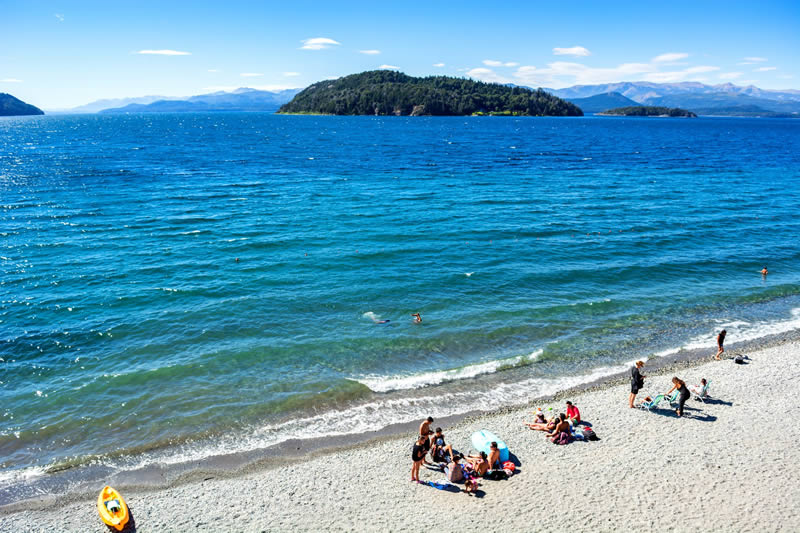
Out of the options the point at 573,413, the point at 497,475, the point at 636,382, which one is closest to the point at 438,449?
the point at 497,475

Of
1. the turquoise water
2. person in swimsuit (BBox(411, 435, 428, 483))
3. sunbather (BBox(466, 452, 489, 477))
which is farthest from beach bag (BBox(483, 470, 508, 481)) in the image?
the turquoise water

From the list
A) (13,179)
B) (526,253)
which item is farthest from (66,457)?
(13,179)

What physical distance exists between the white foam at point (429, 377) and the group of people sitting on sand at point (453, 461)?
5.31 meters

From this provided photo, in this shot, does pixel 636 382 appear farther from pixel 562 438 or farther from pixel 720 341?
pixel 720 341

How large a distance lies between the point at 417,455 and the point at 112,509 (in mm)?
9479

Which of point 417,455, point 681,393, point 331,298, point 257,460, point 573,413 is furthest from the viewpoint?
point 331,298

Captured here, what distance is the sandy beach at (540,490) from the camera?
14.4 metres

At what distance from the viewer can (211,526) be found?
47.8 feet

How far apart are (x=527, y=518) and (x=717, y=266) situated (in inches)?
1253

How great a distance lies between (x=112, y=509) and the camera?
14648mm

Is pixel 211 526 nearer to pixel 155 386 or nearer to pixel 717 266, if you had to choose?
pixel 155 386

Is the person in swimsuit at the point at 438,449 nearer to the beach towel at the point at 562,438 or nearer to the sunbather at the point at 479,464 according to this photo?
the sunbather at the point at 479,464

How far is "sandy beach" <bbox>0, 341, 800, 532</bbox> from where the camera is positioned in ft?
47.4

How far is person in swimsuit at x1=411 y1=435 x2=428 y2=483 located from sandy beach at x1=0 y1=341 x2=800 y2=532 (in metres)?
0.42
